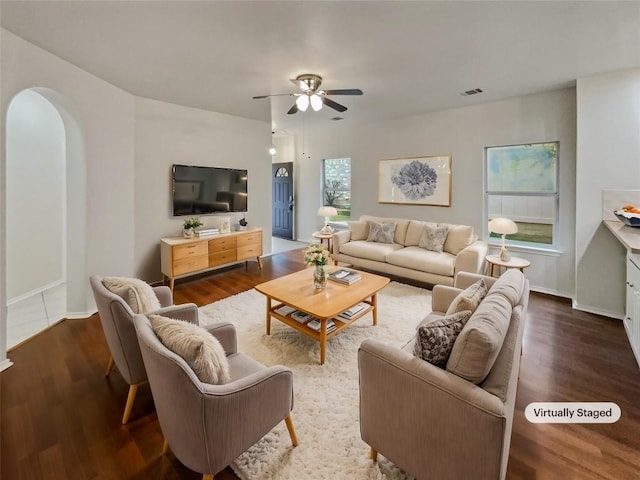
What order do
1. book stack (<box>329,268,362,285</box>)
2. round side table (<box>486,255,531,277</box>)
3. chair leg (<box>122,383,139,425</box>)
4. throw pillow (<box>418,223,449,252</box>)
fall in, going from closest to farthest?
1. chair leg (<box>122,383,139,425</box>)
2. book stack (<box>329,268,362,285</box>)
3. round side table (<box>486,255,531,277</box>)
4. throw pillow (<box>418,223,449,252</box>)

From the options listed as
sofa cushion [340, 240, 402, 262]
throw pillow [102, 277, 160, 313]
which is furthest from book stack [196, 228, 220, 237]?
throw pillow [102, 277, 160, 313]

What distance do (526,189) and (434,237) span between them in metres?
1.48

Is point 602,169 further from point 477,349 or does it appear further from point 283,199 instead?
point 283,199

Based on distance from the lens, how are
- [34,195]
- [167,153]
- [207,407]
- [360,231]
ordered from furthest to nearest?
1. [360,231]
2. [167,153]
3. [34,195]
4. [207,407]

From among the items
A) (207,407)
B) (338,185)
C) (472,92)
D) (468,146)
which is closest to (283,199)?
(338,185)

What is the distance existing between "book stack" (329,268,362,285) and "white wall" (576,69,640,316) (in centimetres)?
273

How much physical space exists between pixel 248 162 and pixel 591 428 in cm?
548

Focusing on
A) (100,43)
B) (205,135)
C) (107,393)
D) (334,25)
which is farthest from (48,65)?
(107,393)

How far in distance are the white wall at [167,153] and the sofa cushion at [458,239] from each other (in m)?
3.67

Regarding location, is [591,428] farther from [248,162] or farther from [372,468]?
[248,162]

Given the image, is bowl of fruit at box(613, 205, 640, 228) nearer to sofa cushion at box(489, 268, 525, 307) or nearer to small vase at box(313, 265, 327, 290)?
sofa cushion at box(489, 268, 525, 307)

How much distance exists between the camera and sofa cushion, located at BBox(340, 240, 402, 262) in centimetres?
458

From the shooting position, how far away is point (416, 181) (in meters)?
5.41

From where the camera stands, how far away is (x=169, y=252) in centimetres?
411
